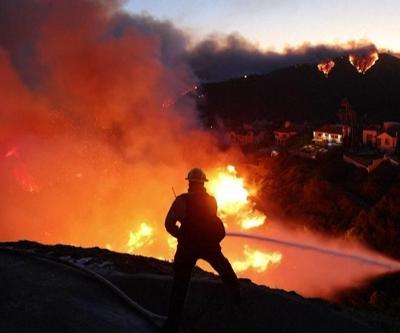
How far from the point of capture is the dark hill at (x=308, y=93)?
106 m

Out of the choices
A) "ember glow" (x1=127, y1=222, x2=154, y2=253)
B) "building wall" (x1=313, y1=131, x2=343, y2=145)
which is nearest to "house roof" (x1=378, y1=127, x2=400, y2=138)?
"building wall" (x1=313, y1=131, x2=343, y2=145)

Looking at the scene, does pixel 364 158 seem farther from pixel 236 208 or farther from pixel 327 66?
pixel 327 66

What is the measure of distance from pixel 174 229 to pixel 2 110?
1149 inches

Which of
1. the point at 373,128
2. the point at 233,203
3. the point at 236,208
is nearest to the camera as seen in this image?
the point at 236,208

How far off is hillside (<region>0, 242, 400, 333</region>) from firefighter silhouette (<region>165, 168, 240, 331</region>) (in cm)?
48

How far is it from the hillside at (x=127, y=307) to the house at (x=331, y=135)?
198 feet

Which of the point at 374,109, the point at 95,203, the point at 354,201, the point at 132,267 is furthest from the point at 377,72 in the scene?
the point at 132,267

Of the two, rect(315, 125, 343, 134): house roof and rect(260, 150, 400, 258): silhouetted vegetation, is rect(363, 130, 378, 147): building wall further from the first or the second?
rect(260, 150, 400, 258): silhouetted vegetation

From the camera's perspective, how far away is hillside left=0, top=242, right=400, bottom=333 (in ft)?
17.6

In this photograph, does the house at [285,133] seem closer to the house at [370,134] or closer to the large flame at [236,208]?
the house at [370,134]

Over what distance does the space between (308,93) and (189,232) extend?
414 ft

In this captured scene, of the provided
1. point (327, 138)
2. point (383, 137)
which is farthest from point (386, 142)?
point (327, 138)

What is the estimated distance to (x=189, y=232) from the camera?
18.9ft

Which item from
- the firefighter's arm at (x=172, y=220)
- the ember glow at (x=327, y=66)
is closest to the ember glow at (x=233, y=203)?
the firefighter's arm at (x=172, y=220)
